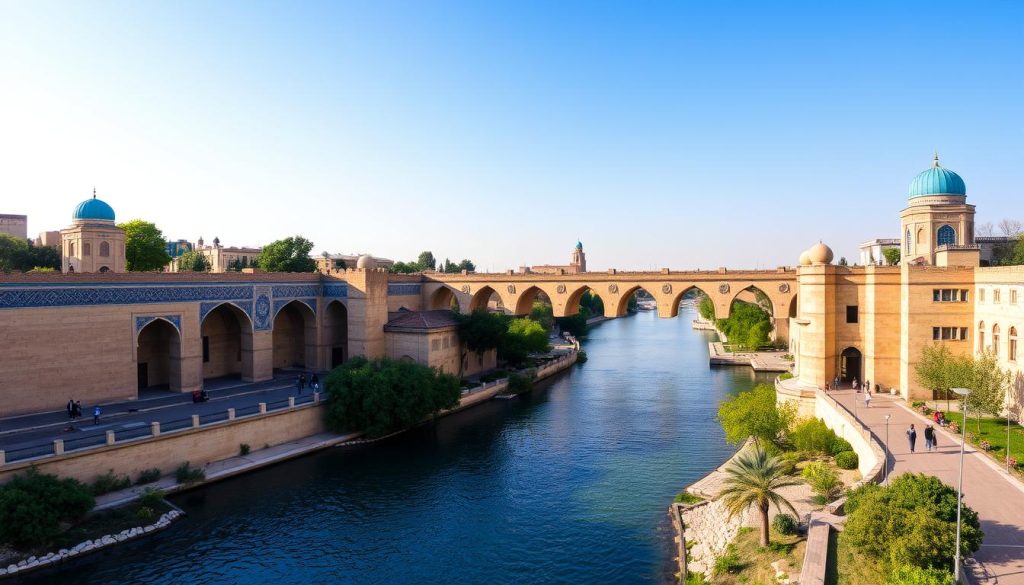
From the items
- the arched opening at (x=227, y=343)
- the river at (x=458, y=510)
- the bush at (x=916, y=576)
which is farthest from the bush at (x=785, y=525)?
the arched opening at (x=227, y=343)

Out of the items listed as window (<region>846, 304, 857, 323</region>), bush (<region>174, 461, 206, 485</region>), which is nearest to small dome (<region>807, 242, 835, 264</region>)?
window (<region>846, 304, 857, 323</region>)

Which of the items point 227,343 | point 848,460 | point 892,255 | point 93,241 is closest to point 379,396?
point 227,343

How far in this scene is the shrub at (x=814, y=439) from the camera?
A: 20703 millimetres

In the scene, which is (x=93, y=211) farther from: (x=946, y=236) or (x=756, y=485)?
(x=946, y=236)

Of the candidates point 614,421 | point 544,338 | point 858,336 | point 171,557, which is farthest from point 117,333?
point 858,336

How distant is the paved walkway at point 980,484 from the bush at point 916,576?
112cm

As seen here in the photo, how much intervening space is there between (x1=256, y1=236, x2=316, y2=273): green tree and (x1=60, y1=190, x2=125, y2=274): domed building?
421 inches

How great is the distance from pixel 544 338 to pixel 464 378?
281 inches

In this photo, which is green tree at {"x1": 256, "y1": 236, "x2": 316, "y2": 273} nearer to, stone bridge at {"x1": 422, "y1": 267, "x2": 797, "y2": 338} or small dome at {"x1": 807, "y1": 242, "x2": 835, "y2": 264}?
stone bridge at {"x1": 422, "y1": 267, "x2": 797, "y2": 338}

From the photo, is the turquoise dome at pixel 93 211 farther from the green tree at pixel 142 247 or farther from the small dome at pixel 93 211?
the green tree at pixel 142 247

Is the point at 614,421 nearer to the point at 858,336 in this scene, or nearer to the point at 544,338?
the point at 858,336

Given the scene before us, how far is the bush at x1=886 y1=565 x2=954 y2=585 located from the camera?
9734 mm

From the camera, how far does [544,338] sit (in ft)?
135

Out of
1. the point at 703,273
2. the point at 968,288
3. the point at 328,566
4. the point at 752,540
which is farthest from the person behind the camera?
the point at 703,273
